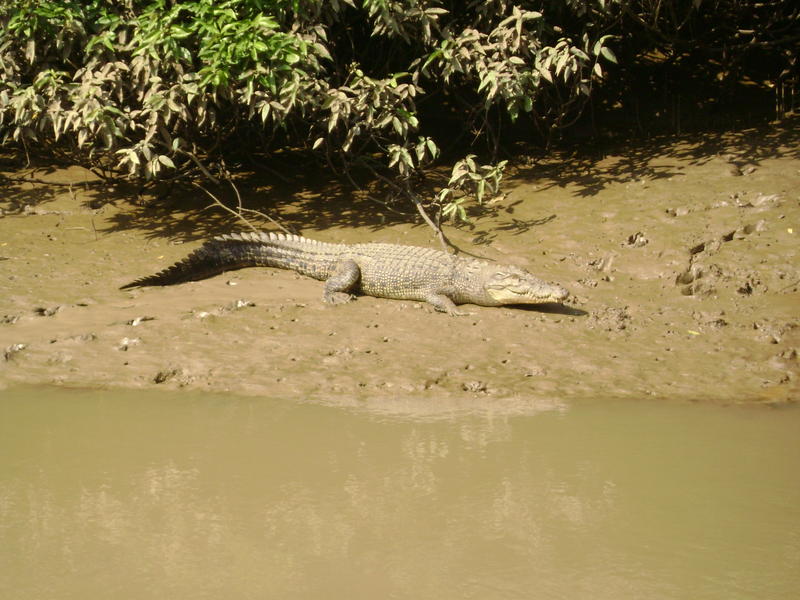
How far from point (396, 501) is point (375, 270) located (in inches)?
151

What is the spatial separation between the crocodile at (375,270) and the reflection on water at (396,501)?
1968 millimetres

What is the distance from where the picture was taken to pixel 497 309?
7.45 metres

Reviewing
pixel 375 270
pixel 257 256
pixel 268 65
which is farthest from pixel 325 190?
pixel 375 270

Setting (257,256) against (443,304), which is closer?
(443,304)

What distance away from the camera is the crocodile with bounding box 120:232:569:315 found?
7.38 metres

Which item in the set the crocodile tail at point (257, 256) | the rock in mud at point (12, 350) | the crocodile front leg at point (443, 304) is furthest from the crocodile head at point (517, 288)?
the rock in mud at point (12, 350)

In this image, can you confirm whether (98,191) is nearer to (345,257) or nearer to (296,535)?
(345,257)

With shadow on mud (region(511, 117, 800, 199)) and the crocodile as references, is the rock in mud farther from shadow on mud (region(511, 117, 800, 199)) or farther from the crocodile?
shadow on mud (region(511, 117, 800, 199))

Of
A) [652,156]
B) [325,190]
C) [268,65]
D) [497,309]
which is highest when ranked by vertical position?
[268,65]

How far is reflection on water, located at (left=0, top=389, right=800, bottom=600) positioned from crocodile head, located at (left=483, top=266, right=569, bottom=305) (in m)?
1.57

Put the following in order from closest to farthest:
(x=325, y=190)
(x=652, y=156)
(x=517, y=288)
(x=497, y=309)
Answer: (x=517, y=288)
(x=497, y=309)
(x=652, y=156)
(x=325, y=190)

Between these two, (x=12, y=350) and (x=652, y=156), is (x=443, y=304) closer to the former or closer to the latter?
(x=12, y=350)

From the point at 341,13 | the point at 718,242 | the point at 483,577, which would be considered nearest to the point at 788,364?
the point at 718,242

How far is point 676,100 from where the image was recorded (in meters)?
11.1
